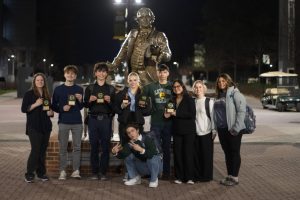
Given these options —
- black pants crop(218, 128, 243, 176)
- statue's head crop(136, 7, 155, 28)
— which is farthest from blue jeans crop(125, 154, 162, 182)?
statue's head crop(136, 7, 155, 28)

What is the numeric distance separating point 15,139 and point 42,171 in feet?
21.0

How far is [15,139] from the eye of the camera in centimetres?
1526

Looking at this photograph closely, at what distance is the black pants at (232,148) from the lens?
8.90 metres

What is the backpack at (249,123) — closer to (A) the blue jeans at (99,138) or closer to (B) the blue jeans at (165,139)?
(B) the blue jeans at (165,139)

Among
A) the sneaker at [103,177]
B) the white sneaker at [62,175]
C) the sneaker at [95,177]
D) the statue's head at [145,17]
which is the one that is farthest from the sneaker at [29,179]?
the statue's head at [145,17]

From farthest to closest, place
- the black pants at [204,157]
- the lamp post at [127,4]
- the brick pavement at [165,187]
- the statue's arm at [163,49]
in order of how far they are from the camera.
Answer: the lamp post at [127,4], the statue's arm at [163,49], the black pants at [204,157], the brick pavement at [165,187]

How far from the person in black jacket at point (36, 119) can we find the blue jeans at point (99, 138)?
0.69 meters

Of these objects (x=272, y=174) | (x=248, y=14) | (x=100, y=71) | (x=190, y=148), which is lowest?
(x=272, y=174)

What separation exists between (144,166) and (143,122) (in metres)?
0.70

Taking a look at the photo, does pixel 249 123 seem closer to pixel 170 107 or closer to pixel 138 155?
pixel 170 107

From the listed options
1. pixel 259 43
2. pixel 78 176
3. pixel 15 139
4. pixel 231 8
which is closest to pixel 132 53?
pixel 78 176

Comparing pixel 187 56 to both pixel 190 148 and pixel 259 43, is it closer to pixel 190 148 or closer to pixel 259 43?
pixel 259 43

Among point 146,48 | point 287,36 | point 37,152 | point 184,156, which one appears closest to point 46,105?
point 37,152

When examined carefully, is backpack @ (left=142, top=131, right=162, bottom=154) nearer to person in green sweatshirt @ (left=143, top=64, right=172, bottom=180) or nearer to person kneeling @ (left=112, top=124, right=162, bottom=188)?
person kneeling @ (left=112, top=124, right=162, bottom=188)
